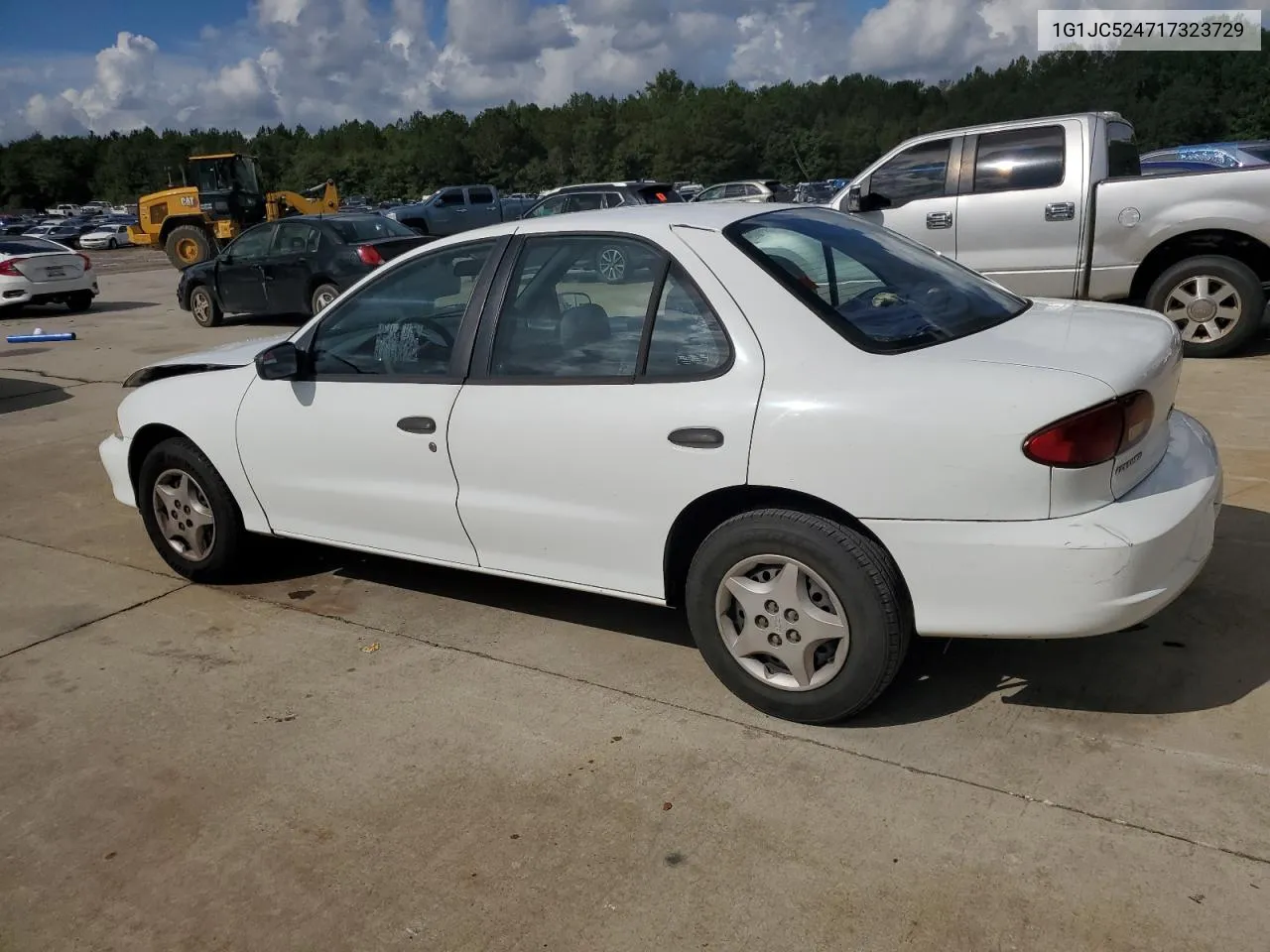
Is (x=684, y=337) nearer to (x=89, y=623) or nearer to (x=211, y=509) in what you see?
(x=211, y=509)

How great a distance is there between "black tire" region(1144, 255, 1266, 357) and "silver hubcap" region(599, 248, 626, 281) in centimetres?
594

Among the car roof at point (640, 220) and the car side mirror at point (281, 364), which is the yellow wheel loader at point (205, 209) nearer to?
the car side mirror at point (281, 364)

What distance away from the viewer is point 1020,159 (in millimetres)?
9023

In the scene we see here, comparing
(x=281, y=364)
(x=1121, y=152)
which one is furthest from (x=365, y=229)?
(x=281, y=364)

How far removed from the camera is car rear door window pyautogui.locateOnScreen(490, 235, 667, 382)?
3.65m

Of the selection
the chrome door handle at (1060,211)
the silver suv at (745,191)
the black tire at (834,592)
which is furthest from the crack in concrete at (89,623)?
the silver suv at (745,191)

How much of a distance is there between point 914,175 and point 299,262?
814cm

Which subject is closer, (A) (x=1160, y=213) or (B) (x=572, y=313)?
(B) (x=572, y=313)

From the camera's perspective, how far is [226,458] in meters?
4.69

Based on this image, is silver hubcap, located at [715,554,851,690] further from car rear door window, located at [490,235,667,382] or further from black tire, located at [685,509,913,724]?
car rear door window, located at [490,235,667,382]

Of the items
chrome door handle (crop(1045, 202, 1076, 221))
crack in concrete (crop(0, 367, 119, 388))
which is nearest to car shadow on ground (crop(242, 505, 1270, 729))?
chrome door handle (crop(1045, 202, 1076, 221))

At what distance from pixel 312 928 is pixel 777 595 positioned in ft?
5.23

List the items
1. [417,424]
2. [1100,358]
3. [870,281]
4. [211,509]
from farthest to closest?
1. [211,509]
2. [417,424]
3. [870,281]
4. [1100,358]

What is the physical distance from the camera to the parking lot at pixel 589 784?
8.70 ft
